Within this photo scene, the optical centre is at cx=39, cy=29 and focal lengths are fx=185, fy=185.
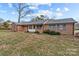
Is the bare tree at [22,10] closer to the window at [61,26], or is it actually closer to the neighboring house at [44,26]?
the neighboring house at [44,26]

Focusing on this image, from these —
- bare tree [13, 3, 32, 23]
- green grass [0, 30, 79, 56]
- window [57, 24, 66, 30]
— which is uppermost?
bare tree [13, 3, 32, 23]

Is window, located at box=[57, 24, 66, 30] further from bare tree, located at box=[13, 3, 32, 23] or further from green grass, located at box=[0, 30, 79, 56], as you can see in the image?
bare tree, located at box=[13, 3, 32, 23]

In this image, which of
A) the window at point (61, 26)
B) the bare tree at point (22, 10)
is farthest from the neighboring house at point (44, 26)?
the bare tree at point (22, 10)

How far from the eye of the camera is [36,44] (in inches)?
114

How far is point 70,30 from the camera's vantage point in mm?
2910

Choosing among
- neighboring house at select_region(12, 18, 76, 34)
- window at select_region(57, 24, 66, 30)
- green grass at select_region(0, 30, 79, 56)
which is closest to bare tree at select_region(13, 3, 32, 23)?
neighboring house at select_region(12, 18, 76, 34)

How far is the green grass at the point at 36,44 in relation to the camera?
9.36 ft

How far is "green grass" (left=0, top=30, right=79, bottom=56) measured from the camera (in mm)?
2852

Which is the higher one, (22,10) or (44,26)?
(22,10)

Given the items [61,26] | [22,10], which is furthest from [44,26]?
[22,10]

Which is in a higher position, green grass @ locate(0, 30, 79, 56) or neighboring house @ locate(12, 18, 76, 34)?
neighboring house @ locate(12, 18, 76, 34)

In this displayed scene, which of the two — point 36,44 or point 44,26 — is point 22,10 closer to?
point 44,26

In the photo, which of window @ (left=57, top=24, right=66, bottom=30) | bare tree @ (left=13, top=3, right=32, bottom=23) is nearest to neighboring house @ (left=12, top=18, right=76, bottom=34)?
window @ (left=57, top=24, right=66, bottom=30)

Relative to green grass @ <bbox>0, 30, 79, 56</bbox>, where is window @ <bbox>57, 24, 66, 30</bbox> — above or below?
above
